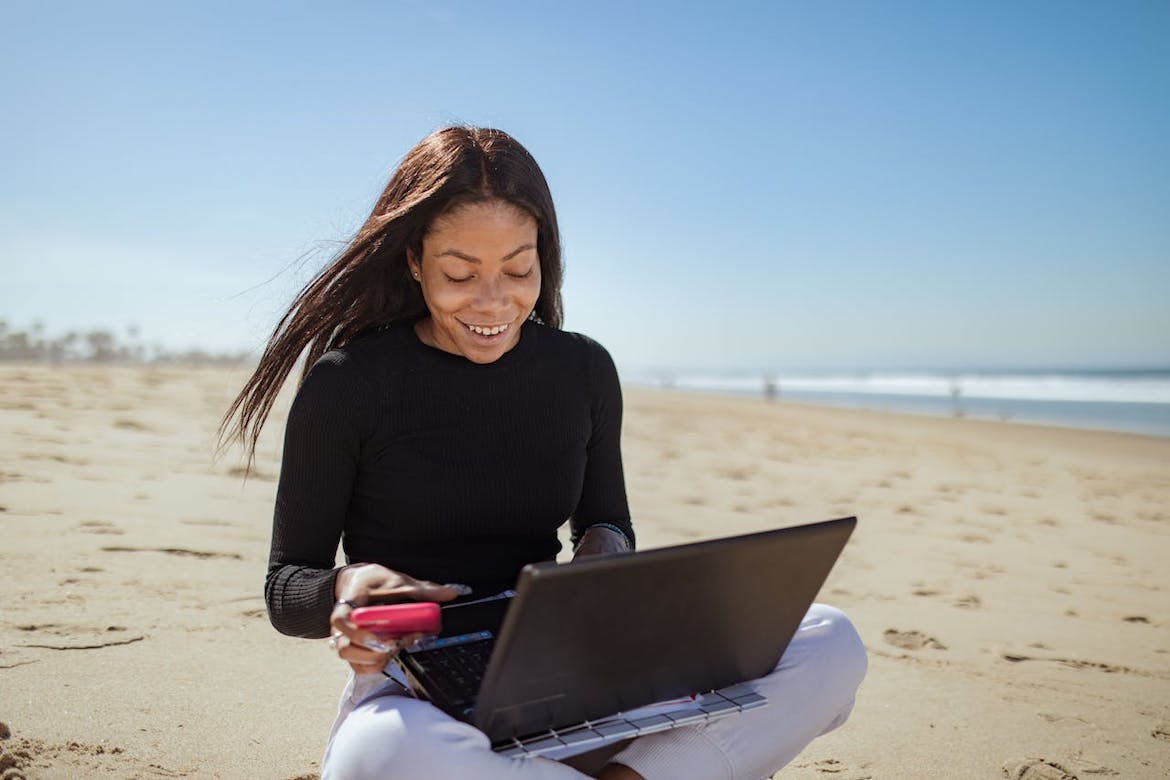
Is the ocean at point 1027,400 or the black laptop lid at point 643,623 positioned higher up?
the ocean at point 1027,400

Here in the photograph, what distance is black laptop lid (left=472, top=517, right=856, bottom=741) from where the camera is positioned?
113 cm

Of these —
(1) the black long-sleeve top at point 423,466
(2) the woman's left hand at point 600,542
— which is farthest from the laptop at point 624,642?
(2) the woman's left hand at point 600,542

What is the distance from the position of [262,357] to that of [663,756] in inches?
52.1

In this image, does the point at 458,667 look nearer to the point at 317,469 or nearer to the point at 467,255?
the point at 317,469

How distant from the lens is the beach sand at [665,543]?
2262 millimetres

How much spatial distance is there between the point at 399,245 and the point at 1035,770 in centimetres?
220

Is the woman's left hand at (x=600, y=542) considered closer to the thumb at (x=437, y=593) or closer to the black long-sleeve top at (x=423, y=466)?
the black long-sleeve top at (x=423, y=466)

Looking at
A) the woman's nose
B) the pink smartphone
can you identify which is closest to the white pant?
the pink smartphone

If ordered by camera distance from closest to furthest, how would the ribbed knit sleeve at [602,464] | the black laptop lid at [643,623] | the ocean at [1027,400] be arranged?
the black laptop lid at [643,623]
the ribbed knit sleeve at [602,464]
the ocean at [1027,400]

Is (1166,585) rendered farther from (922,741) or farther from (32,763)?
(32,763)

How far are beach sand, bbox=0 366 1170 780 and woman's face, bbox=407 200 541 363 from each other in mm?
1179

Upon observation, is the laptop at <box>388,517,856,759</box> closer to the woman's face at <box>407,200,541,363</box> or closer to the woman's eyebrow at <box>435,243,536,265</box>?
the woman's face at <box>407,200,541,363</box>

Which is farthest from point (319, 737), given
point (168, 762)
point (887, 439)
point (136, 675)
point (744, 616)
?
point (887, 439)

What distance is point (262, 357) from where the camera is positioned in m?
2.07
